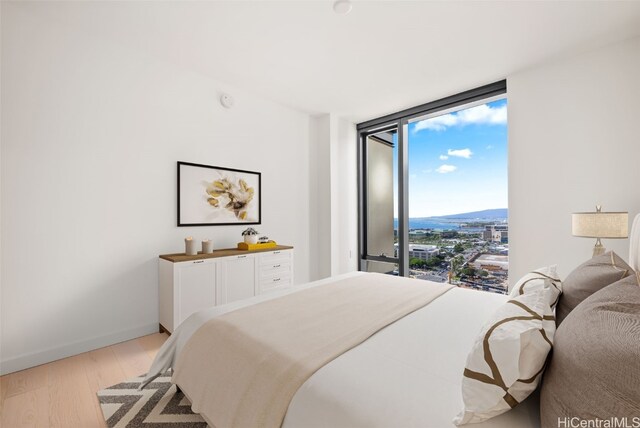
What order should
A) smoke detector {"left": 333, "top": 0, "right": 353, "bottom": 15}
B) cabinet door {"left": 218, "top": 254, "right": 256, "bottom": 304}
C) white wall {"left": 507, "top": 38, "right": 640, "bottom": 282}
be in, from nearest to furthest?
smoke detector {"left": 333, "top": 0, "right": 353, "bottom": 15} → white wall {"left": 507, "top": 38, "right": 640, "bottom": 282} → cabinet door {"left": 218, "top": 254, "right": 256, "bottom": 304}

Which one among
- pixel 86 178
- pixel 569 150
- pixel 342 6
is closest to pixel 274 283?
pixel 86 178

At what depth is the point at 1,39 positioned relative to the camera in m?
2.12

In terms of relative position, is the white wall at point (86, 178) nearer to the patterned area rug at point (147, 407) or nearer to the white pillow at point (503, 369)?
the patterned area rug at point (147, 407)

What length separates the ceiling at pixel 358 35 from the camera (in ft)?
7.07

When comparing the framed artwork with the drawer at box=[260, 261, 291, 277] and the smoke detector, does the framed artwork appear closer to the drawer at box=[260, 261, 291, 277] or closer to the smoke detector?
the drawer at box=[260, 261, 291, 277]

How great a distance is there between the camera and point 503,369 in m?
0.75

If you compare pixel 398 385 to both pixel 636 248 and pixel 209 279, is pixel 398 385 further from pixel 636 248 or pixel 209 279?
pixel 209 279

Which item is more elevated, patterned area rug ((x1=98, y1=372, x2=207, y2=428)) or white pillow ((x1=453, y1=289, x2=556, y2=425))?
white pillow ((x1=453, y1=289, x2=556, y2=425))

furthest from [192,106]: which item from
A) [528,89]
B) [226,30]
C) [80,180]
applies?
[528,89]

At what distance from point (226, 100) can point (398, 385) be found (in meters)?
3.35

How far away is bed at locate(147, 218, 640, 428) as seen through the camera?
2.73 feet

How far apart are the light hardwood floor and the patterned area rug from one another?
71 millimetres
